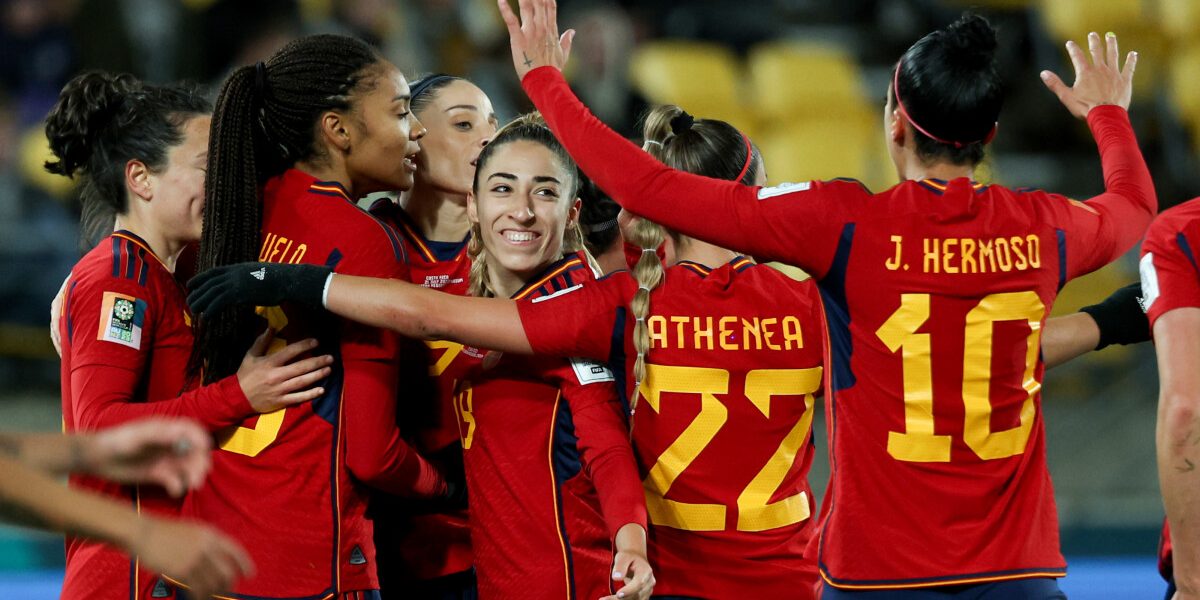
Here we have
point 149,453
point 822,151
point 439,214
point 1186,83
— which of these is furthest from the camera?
point 1186,83

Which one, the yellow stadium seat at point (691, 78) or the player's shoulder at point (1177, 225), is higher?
the yellow stadium seat at point (691, 78)

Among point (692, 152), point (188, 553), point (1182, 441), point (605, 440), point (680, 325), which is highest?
point (692, 152)

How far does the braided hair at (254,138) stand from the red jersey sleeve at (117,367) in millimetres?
113

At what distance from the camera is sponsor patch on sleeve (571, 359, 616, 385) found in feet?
9.43

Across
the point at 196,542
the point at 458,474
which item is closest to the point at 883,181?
the point at 458,474

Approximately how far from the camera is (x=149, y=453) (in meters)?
1.91

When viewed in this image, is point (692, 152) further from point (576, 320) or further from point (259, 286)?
point (259, 286)

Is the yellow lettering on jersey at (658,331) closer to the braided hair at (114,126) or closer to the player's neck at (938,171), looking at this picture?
the player's neck at (938,171)

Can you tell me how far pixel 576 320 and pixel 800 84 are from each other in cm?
700

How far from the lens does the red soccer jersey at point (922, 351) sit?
2.54 metres

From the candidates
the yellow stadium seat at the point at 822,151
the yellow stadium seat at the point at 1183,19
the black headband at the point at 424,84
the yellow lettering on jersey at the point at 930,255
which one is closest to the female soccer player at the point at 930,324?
the yellow lettering on jersey at the point at 930,255

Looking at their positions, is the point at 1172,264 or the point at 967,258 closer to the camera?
the point at 967,258

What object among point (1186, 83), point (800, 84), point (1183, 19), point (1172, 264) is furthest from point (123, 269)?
point (1183, 19)

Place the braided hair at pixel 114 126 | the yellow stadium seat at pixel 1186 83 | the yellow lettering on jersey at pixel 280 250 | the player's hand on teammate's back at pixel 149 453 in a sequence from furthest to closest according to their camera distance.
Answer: the yellow stadium seat at pixel 1186 83 → the braided hair at pixel 114 126 → the yellow lettering on jersey at pixel 280 250 → the player's hand on teammate's back at pixel 149 453
